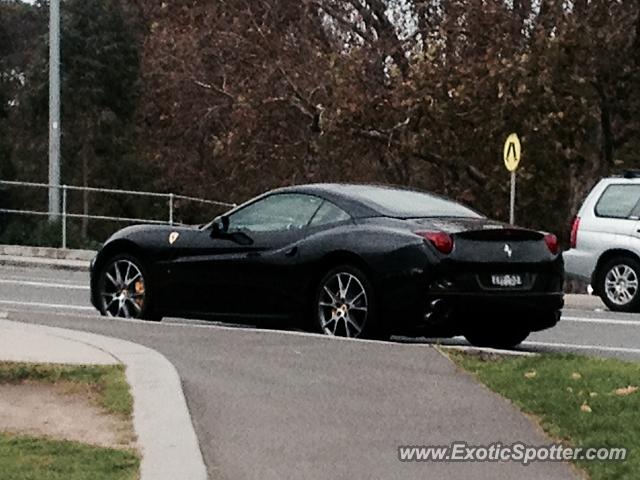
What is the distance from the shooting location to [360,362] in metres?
10.3

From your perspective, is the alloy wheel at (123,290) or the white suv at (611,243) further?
the white suv at (611,243)

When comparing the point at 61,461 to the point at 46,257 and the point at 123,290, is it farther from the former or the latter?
the point at 46,257

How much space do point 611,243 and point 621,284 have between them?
52 centimetres

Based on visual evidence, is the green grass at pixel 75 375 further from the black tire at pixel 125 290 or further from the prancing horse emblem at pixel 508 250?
the black tire at pixel 125 290

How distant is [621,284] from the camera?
62.8 feet

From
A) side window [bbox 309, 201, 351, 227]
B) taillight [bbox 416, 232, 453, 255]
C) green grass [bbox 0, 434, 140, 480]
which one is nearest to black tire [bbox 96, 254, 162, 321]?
side window [bbox 309, 201, 351, 227]

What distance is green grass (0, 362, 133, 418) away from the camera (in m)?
8.84

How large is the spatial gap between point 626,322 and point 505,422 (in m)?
8.53

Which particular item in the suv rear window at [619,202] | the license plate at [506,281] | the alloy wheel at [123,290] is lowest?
the alloy wheel at [123,290]

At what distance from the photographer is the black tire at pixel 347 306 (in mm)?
12227

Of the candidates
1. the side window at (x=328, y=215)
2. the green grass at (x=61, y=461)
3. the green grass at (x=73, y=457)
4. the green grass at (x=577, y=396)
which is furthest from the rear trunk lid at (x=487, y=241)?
the green grass at (x=61, y=461)

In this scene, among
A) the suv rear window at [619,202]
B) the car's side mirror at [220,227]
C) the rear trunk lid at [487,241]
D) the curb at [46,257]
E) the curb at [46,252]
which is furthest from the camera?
the curb at [46,252]

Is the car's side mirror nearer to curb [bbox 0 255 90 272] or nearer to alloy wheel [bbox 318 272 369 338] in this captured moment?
alloy wheel [bbox 318 272 369 338]

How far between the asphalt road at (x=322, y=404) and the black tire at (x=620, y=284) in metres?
6.14
